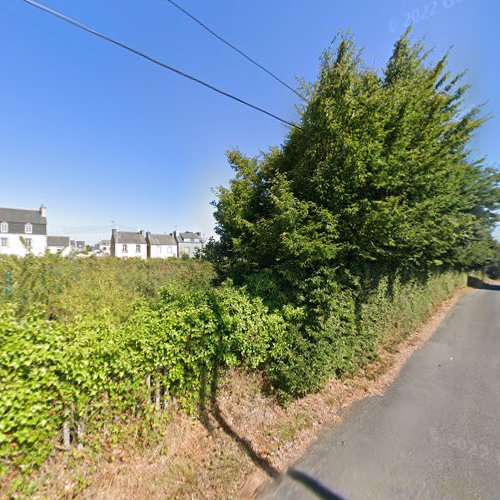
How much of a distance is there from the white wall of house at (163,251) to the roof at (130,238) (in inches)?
111

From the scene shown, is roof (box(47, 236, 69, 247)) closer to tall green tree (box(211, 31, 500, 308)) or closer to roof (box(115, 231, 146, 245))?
roof (box(115, 231, 146, 245))

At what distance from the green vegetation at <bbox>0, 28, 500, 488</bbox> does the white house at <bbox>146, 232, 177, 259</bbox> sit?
4695 centimetres

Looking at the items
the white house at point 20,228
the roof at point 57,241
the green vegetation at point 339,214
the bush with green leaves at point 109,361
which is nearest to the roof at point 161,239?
the white house at point 20,228

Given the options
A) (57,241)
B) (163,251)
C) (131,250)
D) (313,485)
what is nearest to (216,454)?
(313,485)

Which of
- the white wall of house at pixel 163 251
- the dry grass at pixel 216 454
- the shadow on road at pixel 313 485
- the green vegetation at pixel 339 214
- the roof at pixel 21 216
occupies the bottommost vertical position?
the shadow on road at pixel 313 485

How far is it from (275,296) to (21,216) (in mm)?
55848

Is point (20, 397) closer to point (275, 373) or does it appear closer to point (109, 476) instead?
point (109, 476)

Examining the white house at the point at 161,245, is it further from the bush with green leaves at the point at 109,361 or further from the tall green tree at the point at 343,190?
the bush with green leaves at the point at 109,361

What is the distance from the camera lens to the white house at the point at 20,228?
40781 millimetres

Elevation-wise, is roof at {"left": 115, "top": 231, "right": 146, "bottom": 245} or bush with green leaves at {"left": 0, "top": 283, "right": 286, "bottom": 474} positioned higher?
roof at {"left": 115, "top": 231, "right": 146, "bottom": 245}

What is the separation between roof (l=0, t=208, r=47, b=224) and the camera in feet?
137

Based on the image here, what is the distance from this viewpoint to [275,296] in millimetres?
4656

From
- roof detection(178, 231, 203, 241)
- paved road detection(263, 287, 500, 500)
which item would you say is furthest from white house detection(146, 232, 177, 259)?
paved road detection(263, 287, 500, 500)

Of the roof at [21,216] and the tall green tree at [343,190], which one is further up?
the roof at [21,216]
